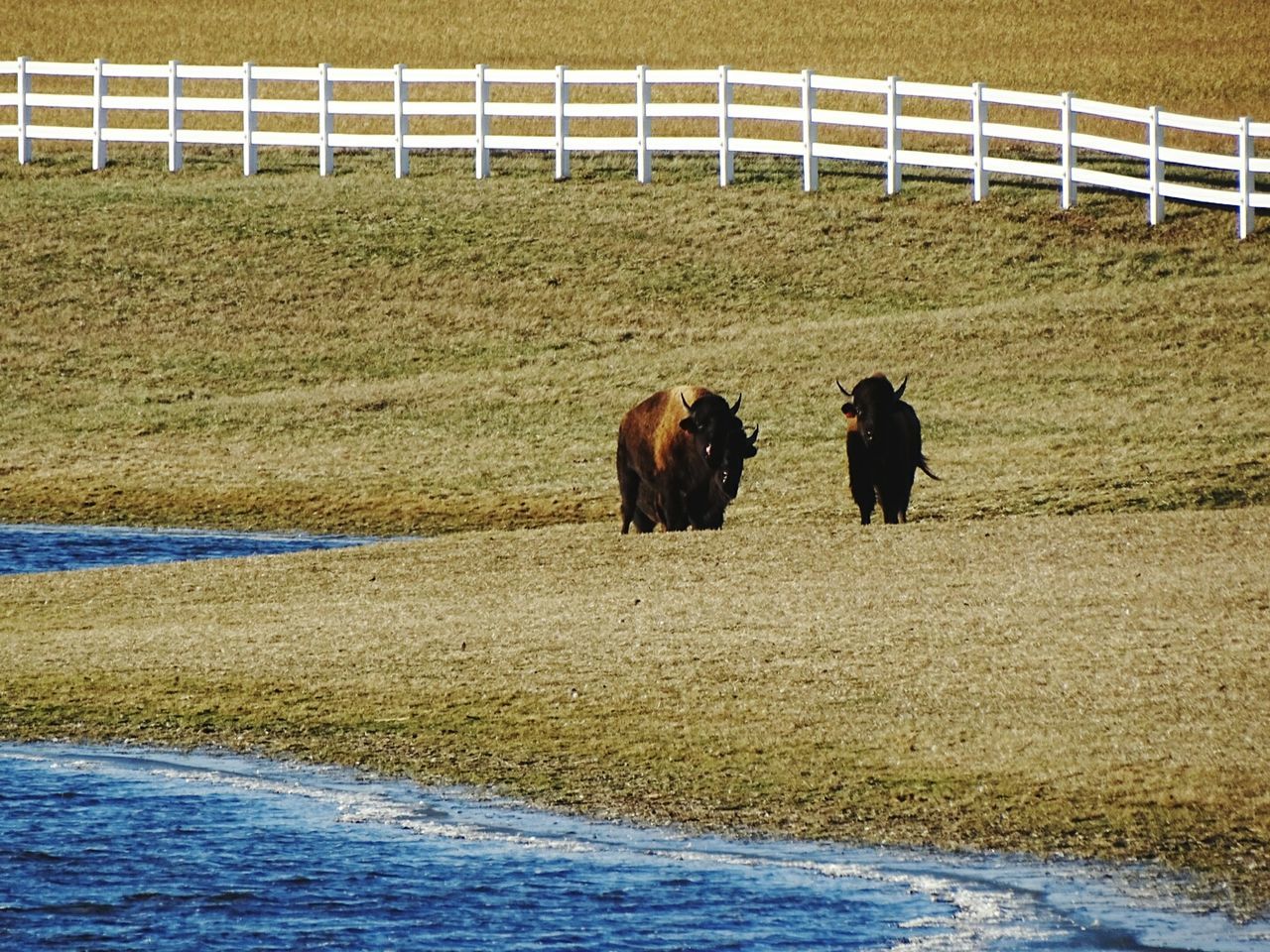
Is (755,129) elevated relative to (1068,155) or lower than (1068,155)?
elevated

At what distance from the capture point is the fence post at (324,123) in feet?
127

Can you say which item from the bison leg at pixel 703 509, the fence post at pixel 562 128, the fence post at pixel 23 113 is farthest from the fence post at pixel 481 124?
the bison leg at pixel 703 509

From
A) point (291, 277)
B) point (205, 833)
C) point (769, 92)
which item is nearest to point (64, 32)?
point (769, 92)

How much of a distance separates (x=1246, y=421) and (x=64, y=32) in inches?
1547

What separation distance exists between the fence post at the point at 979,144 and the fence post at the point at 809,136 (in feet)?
8.35

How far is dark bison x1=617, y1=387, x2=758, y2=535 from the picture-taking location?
1880cm

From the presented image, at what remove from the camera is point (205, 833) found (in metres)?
11.2

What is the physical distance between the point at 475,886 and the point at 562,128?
28936 mm

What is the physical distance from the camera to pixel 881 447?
19359 mm

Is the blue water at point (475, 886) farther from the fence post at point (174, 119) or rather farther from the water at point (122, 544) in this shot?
the fence post at point (174, 119)

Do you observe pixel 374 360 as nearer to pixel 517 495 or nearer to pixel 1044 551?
pixel 517 495

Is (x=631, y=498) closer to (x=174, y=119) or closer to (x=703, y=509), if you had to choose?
(x=703, y=509)

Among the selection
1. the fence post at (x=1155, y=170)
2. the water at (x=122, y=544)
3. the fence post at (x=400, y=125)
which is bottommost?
the water at (x=122, y=544)

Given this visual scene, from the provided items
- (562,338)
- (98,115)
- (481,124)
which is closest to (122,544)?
(562,338)
